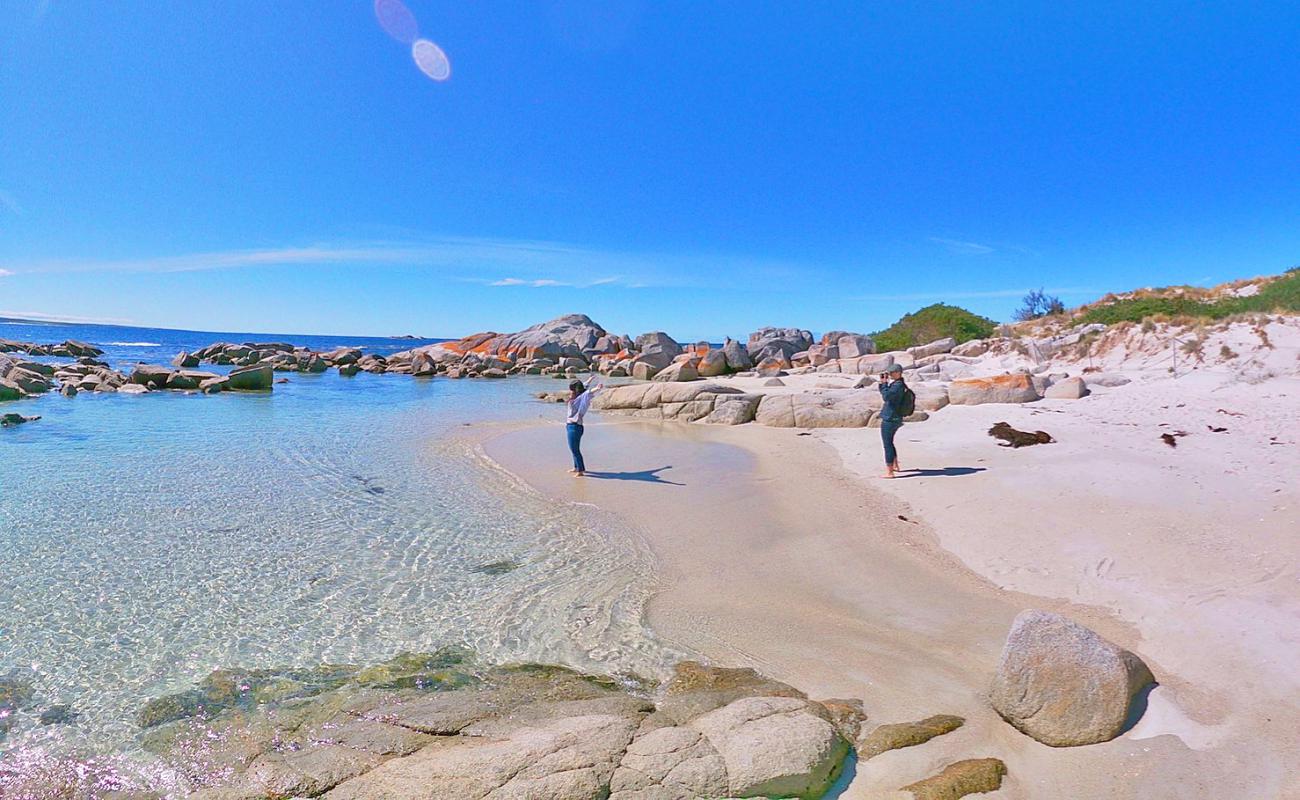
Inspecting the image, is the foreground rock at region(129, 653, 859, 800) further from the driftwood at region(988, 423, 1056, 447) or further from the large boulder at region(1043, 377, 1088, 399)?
the large boulder at region(1043, 377, 1088, 399)

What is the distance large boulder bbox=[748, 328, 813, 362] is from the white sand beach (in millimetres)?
31693

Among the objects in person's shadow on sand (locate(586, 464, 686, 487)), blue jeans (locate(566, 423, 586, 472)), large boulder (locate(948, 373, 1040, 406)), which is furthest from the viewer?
large boulder (locate(948, 373, 1040, 406))

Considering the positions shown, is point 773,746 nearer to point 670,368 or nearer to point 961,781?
point 961,781

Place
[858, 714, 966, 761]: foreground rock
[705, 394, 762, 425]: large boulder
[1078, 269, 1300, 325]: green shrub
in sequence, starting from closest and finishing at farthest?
[858, 714, 966, 761]: foreground rock, [705, 394, 762, 425]: large boulder, [1078, 269, 1300, 325]: green shrub

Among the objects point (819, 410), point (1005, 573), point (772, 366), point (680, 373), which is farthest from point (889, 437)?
point (772, 366)

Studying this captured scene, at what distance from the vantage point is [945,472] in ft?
33.2

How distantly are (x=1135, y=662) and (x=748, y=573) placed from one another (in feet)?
11.3

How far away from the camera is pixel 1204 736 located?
3357 millimetres

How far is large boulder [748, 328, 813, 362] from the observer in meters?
44.3

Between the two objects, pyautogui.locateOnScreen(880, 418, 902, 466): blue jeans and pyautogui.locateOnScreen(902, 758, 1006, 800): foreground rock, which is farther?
pyautogui.locateOnScreen(880, 418, 902, 466): blue jeans

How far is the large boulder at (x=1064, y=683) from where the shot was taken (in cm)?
346

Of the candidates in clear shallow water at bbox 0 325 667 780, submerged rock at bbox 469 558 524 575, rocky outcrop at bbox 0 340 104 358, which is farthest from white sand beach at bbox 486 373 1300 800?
rocky outcrop at bbox 0 340 104 358

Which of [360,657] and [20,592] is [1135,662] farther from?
[20,592]

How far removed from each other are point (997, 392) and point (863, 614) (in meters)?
13.5
